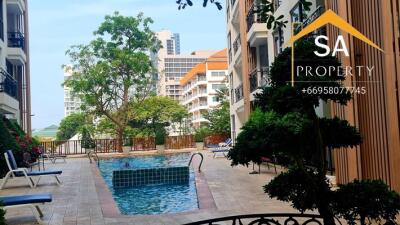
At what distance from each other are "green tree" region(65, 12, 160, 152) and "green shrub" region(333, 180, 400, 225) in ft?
79.4

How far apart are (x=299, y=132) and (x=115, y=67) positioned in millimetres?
25446

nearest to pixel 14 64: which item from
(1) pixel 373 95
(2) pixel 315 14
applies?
(2) pixel 315 14

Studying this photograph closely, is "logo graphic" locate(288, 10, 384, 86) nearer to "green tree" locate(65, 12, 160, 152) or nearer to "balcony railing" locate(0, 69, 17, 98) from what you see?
"balcony railing" locate(0, 69, 17, 98)

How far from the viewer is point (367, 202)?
3.19 m

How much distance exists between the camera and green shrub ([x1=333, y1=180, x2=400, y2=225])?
3164 millimetres

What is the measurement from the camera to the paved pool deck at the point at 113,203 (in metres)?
6.52

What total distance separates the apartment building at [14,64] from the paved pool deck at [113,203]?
6223 mm

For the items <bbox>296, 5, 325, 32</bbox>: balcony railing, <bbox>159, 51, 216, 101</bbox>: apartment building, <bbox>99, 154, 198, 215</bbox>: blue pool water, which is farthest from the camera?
<bbox>159, 51, 216, 101</bbox>: apartment building

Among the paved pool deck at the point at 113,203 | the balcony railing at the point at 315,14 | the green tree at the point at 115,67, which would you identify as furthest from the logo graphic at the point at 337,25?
the green tree at the point at 115,67

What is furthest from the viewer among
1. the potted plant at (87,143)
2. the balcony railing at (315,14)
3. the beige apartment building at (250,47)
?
the potted plant at (87,143)

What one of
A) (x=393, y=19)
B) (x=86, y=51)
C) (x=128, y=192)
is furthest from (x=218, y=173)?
(x=86, y=51)

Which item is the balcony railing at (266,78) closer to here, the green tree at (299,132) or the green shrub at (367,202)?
the green tree at (299,132)

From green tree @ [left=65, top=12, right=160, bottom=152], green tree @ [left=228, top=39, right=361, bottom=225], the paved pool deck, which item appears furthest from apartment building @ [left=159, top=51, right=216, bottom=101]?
green tree @ [left=228, top=39, right=361, bottom=225]

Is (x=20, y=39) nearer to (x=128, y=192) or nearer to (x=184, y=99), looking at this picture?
(x=128, y=192)
